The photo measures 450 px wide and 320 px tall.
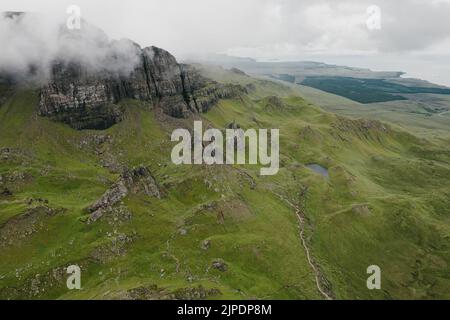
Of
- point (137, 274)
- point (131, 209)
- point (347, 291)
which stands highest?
point (131, 209)

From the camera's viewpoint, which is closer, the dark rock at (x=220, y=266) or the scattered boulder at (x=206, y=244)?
the dark rock at (x=220, y=266)

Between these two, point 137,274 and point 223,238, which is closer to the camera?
point 137,274

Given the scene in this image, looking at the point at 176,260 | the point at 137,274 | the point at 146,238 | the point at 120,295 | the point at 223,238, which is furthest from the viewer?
the point at 223,238

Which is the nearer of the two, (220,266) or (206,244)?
(220,266)

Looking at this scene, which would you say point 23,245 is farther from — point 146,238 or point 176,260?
point 176,260

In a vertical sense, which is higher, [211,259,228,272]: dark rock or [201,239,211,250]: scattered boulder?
[201,239,211,250]: scattered boulder

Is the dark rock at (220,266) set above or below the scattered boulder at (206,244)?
below

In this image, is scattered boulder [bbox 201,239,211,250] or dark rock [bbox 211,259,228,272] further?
scattered boulder [bbox 201,239,211,250]

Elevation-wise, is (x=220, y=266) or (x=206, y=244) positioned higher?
(x=206, y=244)

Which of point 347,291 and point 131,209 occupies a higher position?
point 131,209
